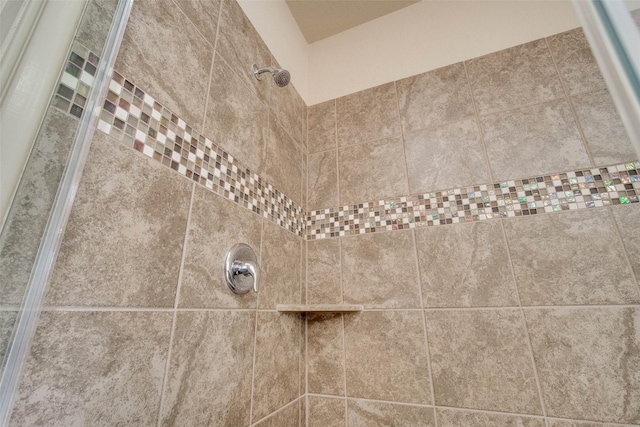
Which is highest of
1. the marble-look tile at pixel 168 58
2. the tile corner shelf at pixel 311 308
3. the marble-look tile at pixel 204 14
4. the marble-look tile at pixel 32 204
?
the marble-look tile at pixel 204 14

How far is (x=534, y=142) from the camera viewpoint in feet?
3.51

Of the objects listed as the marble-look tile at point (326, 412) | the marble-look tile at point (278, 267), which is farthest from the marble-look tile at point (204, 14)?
the marble-look tile at point (326, 412)

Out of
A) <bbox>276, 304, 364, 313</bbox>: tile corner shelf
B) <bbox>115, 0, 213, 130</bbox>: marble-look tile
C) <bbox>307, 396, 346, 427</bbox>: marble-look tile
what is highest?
<bbox>115, 0, 213, 130</bbox>: marble-look tile

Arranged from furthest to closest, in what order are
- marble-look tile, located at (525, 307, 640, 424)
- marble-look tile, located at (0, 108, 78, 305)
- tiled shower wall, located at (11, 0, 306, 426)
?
1. marble-look tile, located at (525, 307, 640, 424)
2. tiled shower wall, located at (11, 0, 306, 426)
3. marble-look tile, located at (0, 108, 78, 305)

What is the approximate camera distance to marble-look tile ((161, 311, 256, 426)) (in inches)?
24.6

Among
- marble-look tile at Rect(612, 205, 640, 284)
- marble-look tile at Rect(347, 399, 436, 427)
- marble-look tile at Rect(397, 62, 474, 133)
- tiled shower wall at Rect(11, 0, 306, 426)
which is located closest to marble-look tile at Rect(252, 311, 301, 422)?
tiled shower wall at Rect(11, 0, 306, 426)

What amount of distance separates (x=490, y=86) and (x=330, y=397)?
1362mm

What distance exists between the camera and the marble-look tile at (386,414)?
97 cm

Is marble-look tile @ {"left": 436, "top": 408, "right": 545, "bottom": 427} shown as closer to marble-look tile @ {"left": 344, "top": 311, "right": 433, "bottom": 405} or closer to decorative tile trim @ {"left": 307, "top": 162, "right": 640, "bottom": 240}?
marble-look tile @ {"left": 344, "top": 311, "right": 433, "bottom": 405}

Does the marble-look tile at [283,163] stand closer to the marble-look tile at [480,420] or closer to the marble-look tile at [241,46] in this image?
the marble-look tile at [241,46]

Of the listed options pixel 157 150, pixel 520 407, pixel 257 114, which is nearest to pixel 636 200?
pixel 520 407

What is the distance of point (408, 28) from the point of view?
1437mm

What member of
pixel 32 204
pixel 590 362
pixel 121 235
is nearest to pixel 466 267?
pixel 590 362

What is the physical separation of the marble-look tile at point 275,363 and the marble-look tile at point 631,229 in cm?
109
